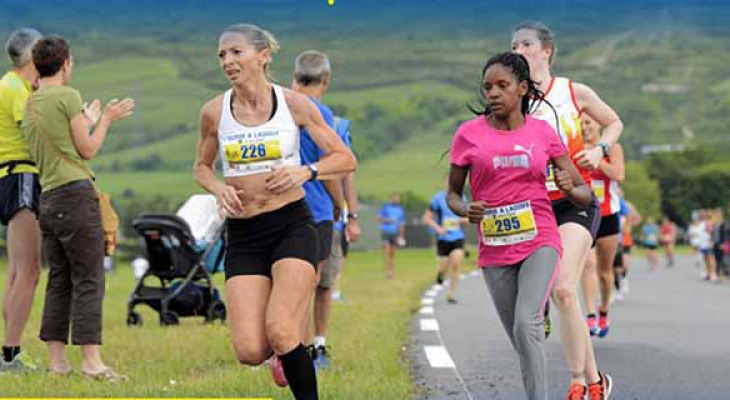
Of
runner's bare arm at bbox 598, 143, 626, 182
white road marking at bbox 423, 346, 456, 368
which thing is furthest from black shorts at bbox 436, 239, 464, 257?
runner's bare arm at bbox 598, 143, 626, 182

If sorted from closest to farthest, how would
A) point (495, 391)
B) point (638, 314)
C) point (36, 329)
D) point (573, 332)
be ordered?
point (573, 332), point (495, 391), point (36, 329), point (638, 314)

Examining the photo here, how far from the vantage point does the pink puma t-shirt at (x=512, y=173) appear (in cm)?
680

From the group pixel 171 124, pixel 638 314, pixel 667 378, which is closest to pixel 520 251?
pixel 667 378

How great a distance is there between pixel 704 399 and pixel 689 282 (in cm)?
2202

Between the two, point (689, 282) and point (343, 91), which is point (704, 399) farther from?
point (343, 91)

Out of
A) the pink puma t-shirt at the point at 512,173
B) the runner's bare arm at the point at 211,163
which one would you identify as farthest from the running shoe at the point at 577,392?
the runner's bare arm at the point at 211,163

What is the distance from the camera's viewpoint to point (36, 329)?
13.6 metres

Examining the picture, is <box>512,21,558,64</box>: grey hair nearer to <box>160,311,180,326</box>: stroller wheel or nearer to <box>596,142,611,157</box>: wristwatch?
<box>596,142,611,157</box>: wristwatch

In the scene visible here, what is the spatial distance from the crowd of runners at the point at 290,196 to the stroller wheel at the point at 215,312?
164 inches

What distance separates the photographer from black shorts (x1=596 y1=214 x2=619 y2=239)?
11102mm

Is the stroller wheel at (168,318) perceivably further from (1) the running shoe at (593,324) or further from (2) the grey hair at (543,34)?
(2) the grey hair at (543,34)

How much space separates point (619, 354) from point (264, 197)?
5.13 metres

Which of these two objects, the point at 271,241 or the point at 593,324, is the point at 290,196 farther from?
the point at 593,324

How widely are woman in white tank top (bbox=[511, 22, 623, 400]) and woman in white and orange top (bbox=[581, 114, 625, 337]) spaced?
202 cm
